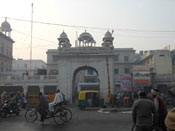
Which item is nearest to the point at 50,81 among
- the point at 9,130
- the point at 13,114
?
the point at 13,114

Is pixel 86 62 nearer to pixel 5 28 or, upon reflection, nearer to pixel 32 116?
pixel 32 116

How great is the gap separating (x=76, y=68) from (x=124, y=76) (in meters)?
7.89

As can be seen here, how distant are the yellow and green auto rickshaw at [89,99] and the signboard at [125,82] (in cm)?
1122

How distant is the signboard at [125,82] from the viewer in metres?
33.2

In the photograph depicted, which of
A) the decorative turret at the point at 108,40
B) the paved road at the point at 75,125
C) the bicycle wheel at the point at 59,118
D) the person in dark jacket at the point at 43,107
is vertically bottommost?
the paved road at the point at 75,125

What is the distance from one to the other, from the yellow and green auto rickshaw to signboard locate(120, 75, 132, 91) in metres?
11.2

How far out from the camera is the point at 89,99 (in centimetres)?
2233

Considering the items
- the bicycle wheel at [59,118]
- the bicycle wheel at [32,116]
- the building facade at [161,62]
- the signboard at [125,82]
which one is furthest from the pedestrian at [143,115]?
the building facade at [161,62]

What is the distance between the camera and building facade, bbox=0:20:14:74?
52688 mm

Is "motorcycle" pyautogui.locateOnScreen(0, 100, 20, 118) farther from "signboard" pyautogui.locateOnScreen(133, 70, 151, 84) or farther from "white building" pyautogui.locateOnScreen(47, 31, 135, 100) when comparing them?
"signboard" pyautogui.locateOnScreen(133, 70, 151, 84)

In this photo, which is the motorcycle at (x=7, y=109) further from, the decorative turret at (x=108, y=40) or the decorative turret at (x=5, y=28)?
the decorative turret at (x=5, y=28)

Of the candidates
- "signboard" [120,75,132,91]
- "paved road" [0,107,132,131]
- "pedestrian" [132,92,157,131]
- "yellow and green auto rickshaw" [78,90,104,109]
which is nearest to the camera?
"pedestrian" [132,92,157,131]

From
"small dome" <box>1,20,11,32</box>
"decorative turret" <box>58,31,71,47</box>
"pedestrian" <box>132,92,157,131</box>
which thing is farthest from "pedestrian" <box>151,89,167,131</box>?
"small dome" <box>1,20,11,32</box>

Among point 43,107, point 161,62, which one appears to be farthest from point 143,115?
point 161,62
